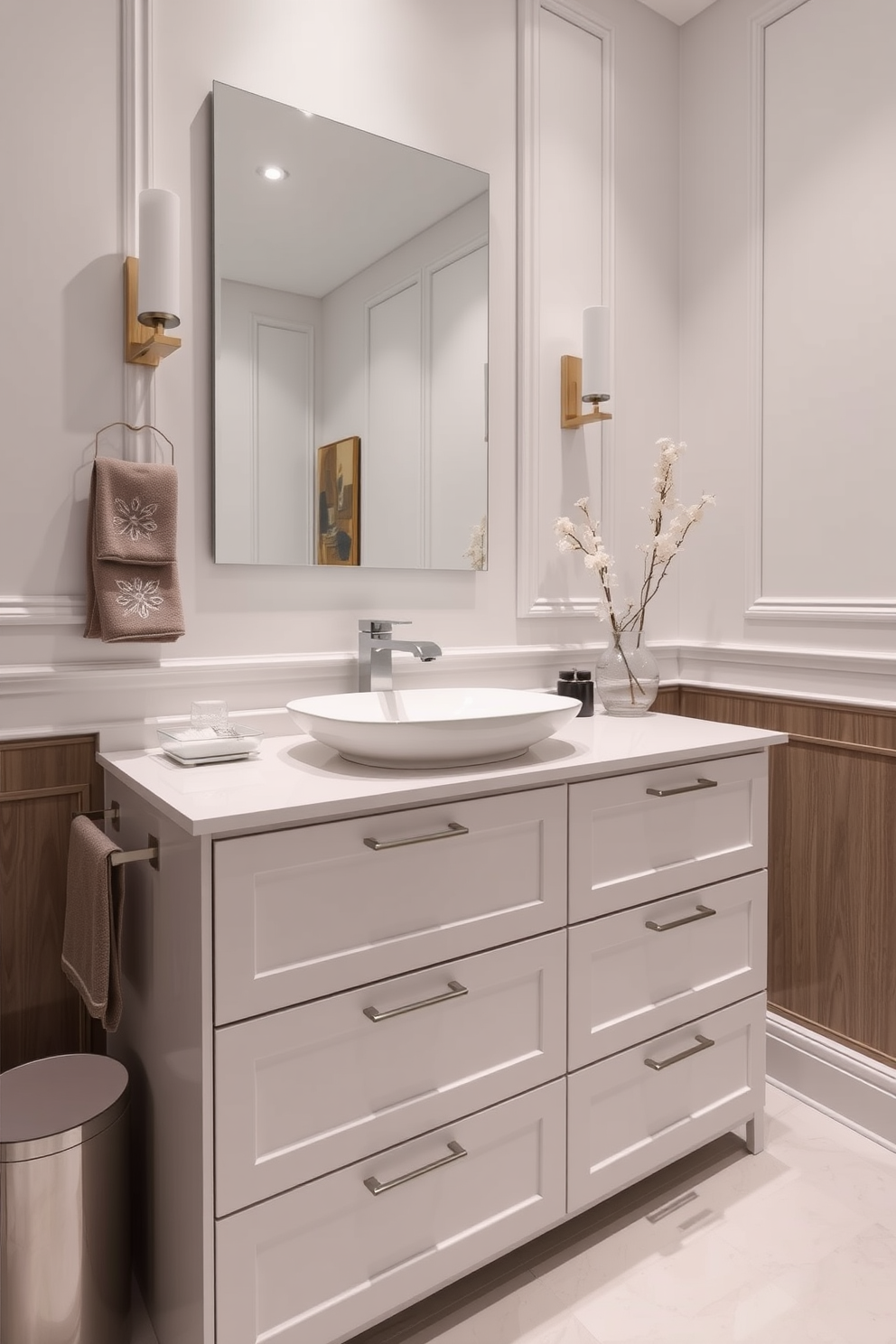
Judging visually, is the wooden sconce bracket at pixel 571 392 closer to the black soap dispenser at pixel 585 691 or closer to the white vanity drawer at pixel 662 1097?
the black soap dispenser at pixel 585 691

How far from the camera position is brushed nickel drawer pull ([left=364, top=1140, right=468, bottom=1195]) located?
47.5 inches

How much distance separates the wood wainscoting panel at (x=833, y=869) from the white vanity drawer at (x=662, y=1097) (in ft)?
0.98

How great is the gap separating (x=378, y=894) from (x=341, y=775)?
0.19 meters

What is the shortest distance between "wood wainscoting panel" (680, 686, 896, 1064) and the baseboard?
28mm

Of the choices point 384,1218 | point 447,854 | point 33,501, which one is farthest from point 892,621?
point 33,501

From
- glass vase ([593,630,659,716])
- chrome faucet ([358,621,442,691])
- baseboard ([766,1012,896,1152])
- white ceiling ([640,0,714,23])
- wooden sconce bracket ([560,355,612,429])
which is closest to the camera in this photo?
chrome faucet ([358,621,442,691])

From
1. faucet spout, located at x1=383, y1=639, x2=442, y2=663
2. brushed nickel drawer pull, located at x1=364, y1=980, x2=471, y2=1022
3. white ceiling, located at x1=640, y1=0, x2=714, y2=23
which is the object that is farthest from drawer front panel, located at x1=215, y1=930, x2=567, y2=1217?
white ceiling, located at x1=640, y1=0, x2=714, y2=23

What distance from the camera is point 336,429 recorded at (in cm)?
170

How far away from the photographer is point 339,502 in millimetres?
1717

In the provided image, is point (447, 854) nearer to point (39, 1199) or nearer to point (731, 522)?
point (39, 1199)

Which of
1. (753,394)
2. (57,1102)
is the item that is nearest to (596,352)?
(753,394)

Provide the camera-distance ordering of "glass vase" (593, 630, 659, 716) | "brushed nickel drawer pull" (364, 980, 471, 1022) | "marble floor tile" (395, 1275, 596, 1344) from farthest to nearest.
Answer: "glass vase" (593, 630, 659, 716) → "marble floor tile" (395, 1275, 596, 1344) → "brushed nickel drawer pull" (364, 980, 471, 1022)

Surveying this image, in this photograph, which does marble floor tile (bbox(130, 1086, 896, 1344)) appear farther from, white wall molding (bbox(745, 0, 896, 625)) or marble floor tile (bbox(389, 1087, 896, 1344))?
white wall molding (bbox(745, 0, 896, 625))

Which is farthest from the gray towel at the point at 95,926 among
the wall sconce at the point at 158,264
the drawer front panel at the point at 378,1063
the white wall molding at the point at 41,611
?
the wall sconce at the point at 158,264
